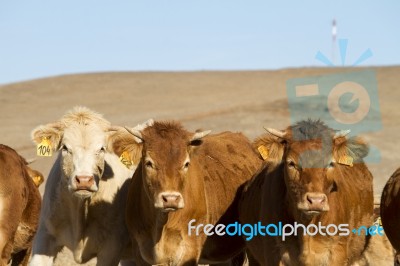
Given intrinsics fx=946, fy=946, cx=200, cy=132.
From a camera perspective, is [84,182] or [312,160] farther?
[84,182]

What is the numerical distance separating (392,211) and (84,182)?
9.66 feet

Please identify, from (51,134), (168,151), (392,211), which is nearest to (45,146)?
(51,134)

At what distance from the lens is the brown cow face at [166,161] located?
848cm

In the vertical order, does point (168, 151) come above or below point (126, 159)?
above

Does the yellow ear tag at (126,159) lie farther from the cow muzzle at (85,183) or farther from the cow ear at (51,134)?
the cow ear at (51,134)

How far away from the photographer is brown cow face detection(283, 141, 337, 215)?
7.89m

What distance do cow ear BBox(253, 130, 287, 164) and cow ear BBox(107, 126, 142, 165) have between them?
1162 mm

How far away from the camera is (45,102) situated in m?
51.0

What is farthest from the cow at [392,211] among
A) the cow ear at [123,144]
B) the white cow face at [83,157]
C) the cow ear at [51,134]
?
the cow ear at [51,134]

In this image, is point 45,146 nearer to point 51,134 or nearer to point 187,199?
point 51,134

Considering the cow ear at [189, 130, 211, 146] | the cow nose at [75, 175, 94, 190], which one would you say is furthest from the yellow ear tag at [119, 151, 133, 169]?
the cow ear at [189, 130, 211, 146]

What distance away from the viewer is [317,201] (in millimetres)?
→ 7848

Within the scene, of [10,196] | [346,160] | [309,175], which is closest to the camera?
[309,175]

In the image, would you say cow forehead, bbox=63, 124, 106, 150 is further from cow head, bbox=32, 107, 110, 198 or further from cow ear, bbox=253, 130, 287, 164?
cow ear, bbox=253, 130, 287, 164
